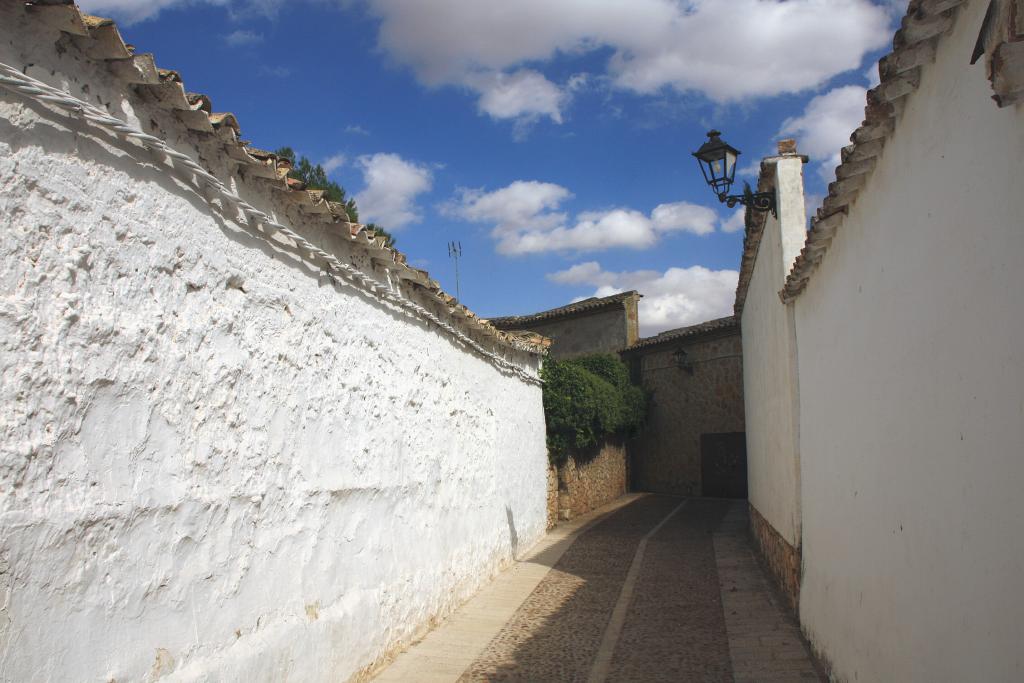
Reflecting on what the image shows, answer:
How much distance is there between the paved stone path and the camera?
5.82m

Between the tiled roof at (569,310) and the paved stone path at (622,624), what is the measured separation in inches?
494

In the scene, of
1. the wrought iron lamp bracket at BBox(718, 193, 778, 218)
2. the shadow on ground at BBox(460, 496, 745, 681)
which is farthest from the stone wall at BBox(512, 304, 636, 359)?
the wrought iron lamp bracket at BBox(718, 193, 778, 218)

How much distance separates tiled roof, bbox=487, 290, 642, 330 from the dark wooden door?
5.26m

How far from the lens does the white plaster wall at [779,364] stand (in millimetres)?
7387

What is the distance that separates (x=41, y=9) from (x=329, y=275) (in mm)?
2540

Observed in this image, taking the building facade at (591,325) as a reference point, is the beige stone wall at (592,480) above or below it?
below

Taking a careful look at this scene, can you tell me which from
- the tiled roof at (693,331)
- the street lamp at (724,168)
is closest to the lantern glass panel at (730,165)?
the street lamp at (724,168)

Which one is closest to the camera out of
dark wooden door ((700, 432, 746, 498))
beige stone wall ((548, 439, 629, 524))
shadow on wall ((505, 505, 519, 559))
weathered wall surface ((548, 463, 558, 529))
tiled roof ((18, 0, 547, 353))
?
tiled roof ((18, 0, 547, 353))

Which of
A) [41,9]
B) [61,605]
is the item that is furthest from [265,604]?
[41,9]

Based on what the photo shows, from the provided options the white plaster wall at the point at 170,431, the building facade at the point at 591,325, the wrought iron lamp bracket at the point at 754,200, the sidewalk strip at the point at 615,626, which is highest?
the building facade at the point at 591,325

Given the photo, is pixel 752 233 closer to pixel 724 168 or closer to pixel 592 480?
pixel 724 168

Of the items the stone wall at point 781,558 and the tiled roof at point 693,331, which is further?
the tiled roof at point 693,331

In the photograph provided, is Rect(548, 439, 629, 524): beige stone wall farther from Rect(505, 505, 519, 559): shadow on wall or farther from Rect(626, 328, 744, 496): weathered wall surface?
Rect(505, 505, 519, 559): shadow on wall

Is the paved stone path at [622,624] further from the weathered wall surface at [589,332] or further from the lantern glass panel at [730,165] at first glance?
the weathered wall surface at [589,332]
